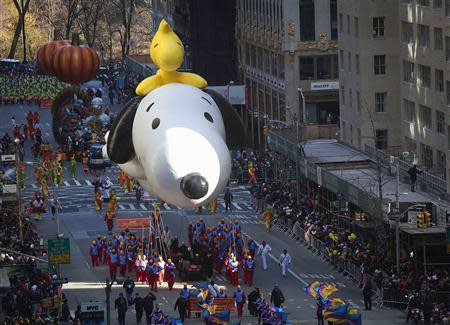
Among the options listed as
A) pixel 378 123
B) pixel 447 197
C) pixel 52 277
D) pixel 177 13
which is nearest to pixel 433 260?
pixel 447 197

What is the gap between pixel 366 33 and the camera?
108 metres

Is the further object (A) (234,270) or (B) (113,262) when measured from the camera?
(B) (113,262)

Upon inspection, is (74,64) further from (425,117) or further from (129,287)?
(425,117)

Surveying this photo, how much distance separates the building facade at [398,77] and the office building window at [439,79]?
5 centimetres

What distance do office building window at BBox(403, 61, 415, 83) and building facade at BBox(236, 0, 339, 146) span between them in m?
22.2

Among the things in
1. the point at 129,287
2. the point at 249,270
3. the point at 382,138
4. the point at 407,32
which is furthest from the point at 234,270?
the point at 382,138

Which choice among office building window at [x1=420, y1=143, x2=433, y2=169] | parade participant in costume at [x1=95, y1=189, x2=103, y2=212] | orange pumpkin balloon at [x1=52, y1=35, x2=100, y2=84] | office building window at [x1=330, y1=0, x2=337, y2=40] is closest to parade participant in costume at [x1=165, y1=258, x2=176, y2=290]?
office building window at [x1=420, y1=143, x2=433, y2=169]

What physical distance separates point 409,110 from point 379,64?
480 cm

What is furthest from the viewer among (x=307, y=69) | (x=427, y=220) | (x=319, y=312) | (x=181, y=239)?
(x=307, y=69)

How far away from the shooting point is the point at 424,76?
100000 mm

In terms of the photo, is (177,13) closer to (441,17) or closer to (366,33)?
(366,33)

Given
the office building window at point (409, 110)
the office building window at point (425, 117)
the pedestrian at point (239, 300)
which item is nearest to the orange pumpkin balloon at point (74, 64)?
the pedestrian at point (239, 300)

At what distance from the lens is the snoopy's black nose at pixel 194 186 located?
1248 inches

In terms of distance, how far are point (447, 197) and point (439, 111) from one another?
11954mm
